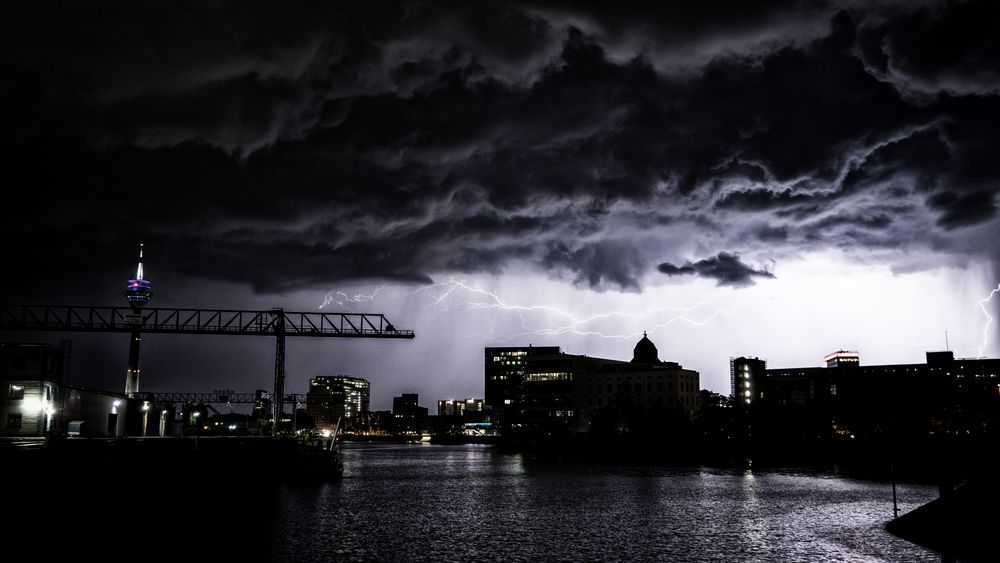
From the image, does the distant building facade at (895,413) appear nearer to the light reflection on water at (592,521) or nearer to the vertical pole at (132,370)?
the light reflection on water at (592,521)

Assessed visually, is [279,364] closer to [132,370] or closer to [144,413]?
[144,413]

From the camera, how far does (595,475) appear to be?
10556cm

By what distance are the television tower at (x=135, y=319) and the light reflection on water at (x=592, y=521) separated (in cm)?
6979

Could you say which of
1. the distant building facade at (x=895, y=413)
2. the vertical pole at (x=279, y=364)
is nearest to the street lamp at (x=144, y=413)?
the vertical pole at (x=279, y=364)

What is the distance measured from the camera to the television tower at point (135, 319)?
140500 millimetres

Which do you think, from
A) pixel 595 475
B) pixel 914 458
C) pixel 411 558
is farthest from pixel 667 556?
pixel 914 458

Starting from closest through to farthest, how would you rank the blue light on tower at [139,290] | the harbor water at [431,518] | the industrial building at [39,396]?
1. the harbor water at [431,518]
2. the industrial building at [39,396]
3. the blue light on tower at [139,290]

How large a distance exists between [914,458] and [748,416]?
237 ft

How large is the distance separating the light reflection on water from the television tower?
6979 centimetres

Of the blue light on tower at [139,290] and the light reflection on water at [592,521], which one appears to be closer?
the light reflection on water at [592,521]

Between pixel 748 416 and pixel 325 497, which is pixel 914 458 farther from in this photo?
pixel 325 497

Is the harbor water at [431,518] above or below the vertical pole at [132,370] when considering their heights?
below

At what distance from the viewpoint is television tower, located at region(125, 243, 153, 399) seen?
140500mm

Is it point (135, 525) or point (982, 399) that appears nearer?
point (135, 525)
